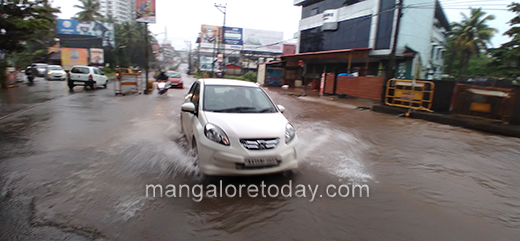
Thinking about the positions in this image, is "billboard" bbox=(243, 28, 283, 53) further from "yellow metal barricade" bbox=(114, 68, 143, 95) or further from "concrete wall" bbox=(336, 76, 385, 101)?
"yellow metal barricade" bbox=(114, 68, 143, 95)

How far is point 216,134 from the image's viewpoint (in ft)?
13.6

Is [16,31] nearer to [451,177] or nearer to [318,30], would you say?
[451,177]

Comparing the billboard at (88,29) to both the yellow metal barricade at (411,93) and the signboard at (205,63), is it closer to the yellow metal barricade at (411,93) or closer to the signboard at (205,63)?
the signboard at (205,63)

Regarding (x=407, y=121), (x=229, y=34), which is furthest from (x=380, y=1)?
(x=229, y=34)

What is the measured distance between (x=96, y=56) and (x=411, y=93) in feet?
167

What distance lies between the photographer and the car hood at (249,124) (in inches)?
162

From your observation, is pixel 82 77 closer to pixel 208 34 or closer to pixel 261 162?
pixel 261 162

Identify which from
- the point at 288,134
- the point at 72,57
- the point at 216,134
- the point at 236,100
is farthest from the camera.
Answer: the point at 72,57

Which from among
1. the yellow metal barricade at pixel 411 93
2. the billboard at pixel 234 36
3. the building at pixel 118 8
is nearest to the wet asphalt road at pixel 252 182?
the yellow metal barricade at pixel 411 93

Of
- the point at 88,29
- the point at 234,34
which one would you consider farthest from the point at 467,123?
the point at 234,34

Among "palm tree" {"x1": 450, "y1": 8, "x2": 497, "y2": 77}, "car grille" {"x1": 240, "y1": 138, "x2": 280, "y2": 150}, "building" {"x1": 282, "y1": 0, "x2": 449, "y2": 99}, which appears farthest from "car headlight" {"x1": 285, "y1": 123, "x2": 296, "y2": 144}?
"palm tree" {"x1": 450, "y1": 8, "x2": 497, "y2": 77}

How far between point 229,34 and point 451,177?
2441 inches

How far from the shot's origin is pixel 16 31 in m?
16.2

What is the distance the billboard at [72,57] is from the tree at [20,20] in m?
33.3
